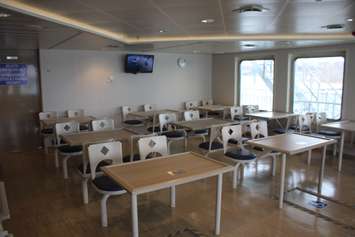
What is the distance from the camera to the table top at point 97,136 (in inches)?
161

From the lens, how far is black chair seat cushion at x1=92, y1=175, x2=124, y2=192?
2.95 m

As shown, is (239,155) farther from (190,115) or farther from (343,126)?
(343,126)

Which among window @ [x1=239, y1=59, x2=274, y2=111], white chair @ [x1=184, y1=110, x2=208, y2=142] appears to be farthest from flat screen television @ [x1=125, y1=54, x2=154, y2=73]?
window @ [x1=239, y1=59, x2=274, y2=111]

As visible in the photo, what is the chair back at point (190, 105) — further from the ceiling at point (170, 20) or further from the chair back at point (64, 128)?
the chair back at point (64, 128)

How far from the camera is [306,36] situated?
18.1 ft

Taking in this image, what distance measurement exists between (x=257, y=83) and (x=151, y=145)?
19.1 feet

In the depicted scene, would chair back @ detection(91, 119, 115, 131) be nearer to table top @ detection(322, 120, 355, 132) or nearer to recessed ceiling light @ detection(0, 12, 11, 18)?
recessed ceiling light @ detection(0, 12, 11, 18)

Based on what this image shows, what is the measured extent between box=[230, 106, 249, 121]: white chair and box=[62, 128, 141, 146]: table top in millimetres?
3551

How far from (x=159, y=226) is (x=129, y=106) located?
4981 millimetres

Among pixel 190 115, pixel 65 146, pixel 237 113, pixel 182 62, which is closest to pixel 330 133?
pixel 237 113

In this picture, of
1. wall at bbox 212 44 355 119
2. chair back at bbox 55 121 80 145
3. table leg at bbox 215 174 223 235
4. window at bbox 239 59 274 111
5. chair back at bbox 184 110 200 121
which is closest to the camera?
table leg at bbox 215 174 223 235

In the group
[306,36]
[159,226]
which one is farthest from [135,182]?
[306,36]

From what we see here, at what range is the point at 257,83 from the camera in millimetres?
8438

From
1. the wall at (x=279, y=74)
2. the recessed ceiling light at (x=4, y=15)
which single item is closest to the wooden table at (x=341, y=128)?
the wall at (x=279, y=74)
